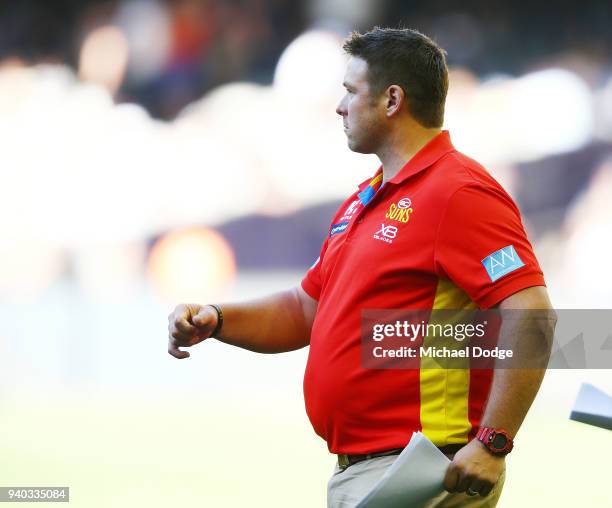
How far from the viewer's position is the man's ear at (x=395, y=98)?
2.96 metres

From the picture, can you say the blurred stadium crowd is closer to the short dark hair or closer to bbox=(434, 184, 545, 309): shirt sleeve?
the short dark hair

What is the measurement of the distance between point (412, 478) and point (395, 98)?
110cm

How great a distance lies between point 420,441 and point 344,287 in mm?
569

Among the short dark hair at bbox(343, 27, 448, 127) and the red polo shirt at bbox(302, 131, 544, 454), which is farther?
the short dark hair at bbox(343, 27, 448, 127)

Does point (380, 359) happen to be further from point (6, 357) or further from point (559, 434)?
point (6, 357)

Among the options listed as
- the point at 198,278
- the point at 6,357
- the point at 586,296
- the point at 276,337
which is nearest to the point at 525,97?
the point at 586,296

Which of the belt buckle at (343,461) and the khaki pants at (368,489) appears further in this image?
the belt buckle at (343,461)

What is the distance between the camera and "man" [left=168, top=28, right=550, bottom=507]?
2.55m

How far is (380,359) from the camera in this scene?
273cm

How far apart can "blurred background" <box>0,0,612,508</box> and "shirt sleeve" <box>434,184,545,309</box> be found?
7.96m

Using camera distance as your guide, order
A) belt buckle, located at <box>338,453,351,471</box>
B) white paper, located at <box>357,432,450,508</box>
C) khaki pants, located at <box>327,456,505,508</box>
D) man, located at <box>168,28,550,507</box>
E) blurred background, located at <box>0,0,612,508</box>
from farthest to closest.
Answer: blurred background, located at <box>0,0,612,508</box>
belt buckle, located at <box>338,453,351,471</box>
khaki pants, located at <box>327,456,505,508</box>
man, located at <box>168,28,550,507</box>
white paper, located at <box>357,432,450,508</box>

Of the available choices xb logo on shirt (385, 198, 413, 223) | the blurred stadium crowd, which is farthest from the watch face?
the blurred stadium crowd

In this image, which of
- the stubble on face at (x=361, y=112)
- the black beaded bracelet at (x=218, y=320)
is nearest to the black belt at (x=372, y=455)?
the black beaded bracelet at (x=218, y=320)

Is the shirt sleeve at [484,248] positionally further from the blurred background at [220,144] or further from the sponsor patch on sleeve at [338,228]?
the blurred background at [220,144]
